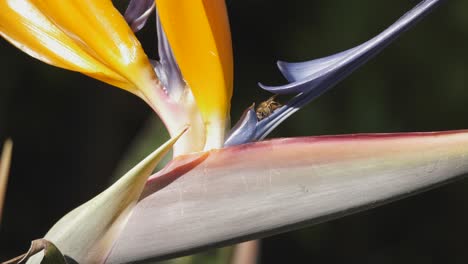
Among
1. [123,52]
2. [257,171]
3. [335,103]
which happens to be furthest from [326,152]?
[335,103]

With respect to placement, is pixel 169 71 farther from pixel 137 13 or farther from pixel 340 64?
pixel 340 64

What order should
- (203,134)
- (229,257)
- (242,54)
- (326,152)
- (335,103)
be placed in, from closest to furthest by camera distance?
1. (326,152)
2. (203,134)
3. (229,257)
4. (335,103)
5. (242,54)

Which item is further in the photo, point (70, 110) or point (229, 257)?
point (70, 110)

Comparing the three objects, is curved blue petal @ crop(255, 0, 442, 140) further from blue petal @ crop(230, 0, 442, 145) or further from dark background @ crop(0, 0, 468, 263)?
dark background @ crop(0, 0, 468, 263)

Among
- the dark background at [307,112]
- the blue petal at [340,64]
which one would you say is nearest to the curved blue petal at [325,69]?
the blue petal at [340,64]

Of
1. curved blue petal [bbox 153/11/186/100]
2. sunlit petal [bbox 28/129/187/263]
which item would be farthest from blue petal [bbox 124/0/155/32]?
sunlit petal [bbox 28/129/187/263]

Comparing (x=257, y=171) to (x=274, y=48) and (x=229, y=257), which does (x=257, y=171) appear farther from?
(x=274, y=48)

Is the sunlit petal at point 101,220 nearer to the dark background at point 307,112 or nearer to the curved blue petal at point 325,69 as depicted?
the curved blue petal at point 325,69
